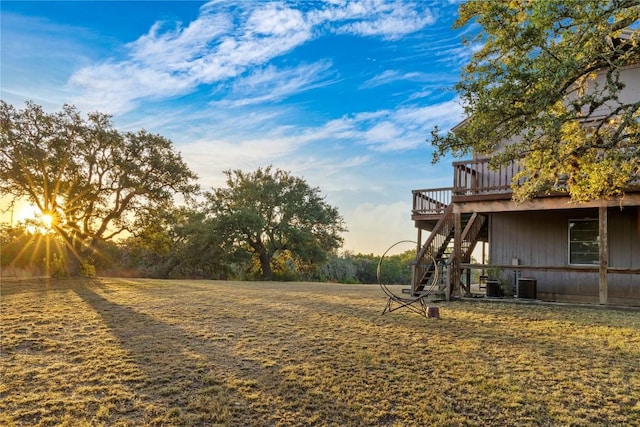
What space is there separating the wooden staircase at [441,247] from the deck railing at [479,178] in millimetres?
718

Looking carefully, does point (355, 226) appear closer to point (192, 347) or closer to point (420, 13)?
point (420, 13)

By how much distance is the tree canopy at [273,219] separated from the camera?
81.3ft

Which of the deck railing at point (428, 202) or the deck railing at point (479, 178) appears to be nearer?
the deck railing at point (479, 178)

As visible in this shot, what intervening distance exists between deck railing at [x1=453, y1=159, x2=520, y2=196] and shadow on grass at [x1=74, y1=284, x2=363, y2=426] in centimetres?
776

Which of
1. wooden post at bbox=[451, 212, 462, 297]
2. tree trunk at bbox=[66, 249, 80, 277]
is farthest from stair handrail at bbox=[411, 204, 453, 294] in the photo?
tree trunk at bbox=[66, 249, 80, 277]

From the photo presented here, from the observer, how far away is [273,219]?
26094 mm

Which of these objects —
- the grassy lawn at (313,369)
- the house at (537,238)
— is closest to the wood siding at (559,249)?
the house at (537,238)

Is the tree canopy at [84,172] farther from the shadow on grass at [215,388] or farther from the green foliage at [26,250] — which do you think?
the shadow on grass at [215,388]

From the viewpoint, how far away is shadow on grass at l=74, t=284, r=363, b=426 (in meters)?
3.45

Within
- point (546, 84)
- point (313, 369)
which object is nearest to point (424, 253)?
point (546, 84)

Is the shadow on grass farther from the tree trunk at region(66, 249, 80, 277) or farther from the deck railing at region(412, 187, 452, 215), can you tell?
the tree trunk at region(66, 249, 80, 277)

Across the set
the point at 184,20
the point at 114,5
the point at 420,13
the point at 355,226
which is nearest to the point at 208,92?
the point at 184,20

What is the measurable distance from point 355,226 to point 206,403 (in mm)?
25077

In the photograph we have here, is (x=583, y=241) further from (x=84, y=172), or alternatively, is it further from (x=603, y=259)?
(x=84, y=172)
